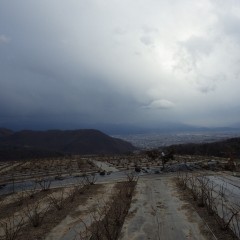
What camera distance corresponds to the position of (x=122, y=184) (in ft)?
73.5

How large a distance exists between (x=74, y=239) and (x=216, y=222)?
450cm

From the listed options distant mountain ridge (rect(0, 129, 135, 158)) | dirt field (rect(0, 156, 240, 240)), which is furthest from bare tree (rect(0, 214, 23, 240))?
distant mountain ridge (rect(0, 129, 135, 158))

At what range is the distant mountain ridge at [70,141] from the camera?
4680 inches

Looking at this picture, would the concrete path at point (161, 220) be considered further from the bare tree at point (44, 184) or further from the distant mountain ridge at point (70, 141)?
the distant mountain ridge at point (70, 141)

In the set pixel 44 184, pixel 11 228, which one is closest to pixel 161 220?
pixel 11 228

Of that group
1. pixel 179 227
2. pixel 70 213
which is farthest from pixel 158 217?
pixel 70 213

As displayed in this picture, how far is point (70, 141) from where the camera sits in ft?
435

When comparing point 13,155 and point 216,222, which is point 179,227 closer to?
point 216,222

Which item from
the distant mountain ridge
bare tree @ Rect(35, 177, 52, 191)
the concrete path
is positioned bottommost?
the concrete path

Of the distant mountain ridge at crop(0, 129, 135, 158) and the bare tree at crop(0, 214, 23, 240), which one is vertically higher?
the distant mountain ridge at crop(0, 129, 135, 158)

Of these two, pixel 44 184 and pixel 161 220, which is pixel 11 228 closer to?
pixel 161 220

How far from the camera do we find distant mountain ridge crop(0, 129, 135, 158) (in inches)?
4680

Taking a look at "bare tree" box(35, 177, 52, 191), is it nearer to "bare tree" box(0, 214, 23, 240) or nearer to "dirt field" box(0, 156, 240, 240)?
"dirt field" box(0, 156, 240, 240)

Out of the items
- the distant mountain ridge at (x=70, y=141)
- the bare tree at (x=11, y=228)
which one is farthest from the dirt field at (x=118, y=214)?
the distant mountain ridge at (x=70, y=141)
